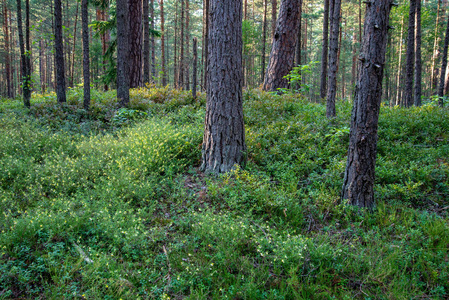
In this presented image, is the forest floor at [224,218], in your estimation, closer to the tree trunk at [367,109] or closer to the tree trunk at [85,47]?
the tree trunk at [367,109]

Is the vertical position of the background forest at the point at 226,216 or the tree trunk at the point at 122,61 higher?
the tree trunk at the point at 122,61

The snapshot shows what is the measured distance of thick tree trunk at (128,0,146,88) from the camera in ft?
38.1

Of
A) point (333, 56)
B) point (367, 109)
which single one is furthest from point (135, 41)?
point (367, 109)

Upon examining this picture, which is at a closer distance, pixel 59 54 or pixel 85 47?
pixel 85 47

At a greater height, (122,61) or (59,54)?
(59,54)

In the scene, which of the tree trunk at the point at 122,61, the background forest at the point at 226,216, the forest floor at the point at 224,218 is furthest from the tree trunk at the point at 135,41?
the forest floor at the point at 224,218

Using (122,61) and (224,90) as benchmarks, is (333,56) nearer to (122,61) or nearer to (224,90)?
(224,90)

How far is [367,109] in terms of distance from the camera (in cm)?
385

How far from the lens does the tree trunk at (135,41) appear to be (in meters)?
11.6

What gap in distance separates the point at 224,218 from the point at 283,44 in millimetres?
8501

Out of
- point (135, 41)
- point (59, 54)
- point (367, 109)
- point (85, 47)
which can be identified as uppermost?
point (135, 41)

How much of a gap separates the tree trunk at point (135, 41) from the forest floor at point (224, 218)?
602 centimetres

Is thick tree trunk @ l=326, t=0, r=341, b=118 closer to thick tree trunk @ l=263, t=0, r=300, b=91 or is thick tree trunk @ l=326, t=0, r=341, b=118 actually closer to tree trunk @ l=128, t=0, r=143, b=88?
thick tree trunk @ l=263, t=0, r=300, b=91

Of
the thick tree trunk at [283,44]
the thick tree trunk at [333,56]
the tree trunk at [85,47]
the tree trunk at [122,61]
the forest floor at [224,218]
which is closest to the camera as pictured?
the forest floor at [224,218]
